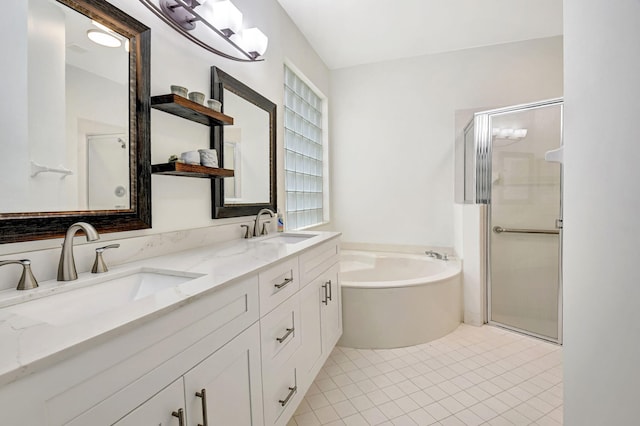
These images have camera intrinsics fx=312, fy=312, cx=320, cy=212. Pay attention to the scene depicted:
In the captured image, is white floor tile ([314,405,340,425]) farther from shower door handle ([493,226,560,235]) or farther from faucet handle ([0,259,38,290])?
shower door handle ([493,226,560,235])

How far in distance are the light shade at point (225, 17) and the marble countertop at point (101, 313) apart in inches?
45.6

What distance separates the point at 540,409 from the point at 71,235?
2.21 m

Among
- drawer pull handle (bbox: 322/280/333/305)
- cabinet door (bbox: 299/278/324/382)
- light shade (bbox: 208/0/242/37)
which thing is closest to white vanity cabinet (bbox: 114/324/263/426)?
cabinet door (bbox: 299/278/324/382)

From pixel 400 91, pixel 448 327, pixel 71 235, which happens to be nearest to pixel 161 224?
pixel 71 235

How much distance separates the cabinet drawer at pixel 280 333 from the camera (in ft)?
3.76

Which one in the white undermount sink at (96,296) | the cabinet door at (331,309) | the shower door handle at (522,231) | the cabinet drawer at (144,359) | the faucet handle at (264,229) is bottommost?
the cabinet door at (331,309)

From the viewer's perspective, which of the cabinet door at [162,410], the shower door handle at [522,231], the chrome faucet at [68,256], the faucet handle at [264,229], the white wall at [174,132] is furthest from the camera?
the shower door handle at [522,231]

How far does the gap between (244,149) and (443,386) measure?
1.86 metres

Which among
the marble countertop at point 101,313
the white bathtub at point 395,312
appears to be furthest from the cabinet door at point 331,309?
the marble countertop at point 101,313

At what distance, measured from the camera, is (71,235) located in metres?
0.89

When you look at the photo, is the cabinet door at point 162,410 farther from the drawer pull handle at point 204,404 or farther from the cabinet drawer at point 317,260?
the cabinet drawer at point 317,260

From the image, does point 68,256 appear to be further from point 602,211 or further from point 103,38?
point 602,211

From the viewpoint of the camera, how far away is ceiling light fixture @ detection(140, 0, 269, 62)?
1.32m

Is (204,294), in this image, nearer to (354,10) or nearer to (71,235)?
(71,235)
